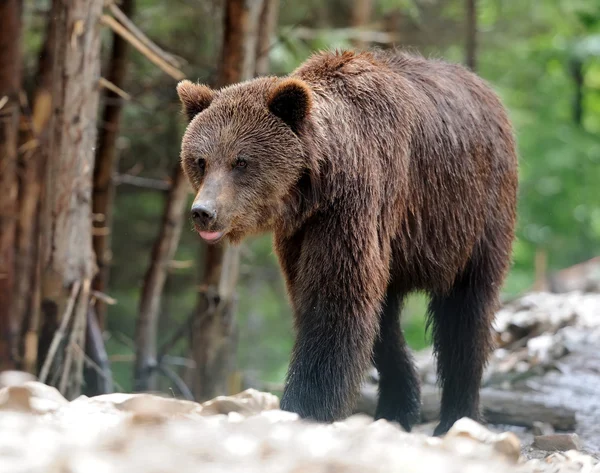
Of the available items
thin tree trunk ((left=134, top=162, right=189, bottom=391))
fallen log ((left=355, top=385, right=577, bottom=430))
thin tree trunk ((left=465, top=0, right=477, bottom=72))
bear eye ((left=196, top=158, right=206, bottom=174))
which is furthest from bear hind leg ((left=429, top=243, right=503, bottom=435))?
thin tree trunk ((left=465, top=0, right=477, bottom=72))

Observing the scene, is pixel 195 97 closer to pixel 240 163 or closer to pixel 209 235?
pixel 240 163

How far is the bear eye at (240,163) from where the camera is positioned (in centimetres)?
532

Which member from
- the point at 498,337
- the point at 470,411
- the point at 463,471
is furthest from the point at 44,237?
the point at 463,471

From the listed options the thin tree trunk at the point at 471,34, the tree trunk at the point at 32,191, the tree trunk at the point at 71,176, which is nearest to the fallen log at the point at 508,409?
the tree trunk at the point at 71,176

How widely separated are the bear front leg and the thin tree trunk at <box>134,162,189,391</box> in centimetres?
522

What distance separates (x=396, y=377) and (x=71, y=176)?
127 inches

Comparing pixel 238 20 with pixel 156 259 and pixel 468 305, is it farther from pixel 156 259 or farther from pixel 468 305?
pixel 468 305

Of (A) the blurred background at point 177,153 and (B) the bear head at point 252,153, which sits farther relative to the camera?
(A) the blurred background at point 177,153

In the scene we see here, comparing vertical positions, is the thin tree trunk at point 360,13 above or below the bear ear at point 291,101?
above

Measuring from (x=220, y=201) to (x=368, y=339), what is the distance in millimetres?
1228

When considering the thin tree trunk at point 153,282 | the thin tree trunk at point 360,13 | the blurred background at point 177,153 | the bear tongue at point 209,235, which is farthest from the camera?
the thin tree trunk at point 360,13

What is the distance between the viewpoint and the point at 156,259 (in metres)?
10.7

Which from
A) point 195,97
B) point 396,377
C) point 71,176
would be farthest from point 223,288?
point 195,97

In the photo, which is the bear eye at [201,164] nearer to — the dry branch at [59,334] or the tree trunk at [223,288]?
the dry branch at [59,334]
